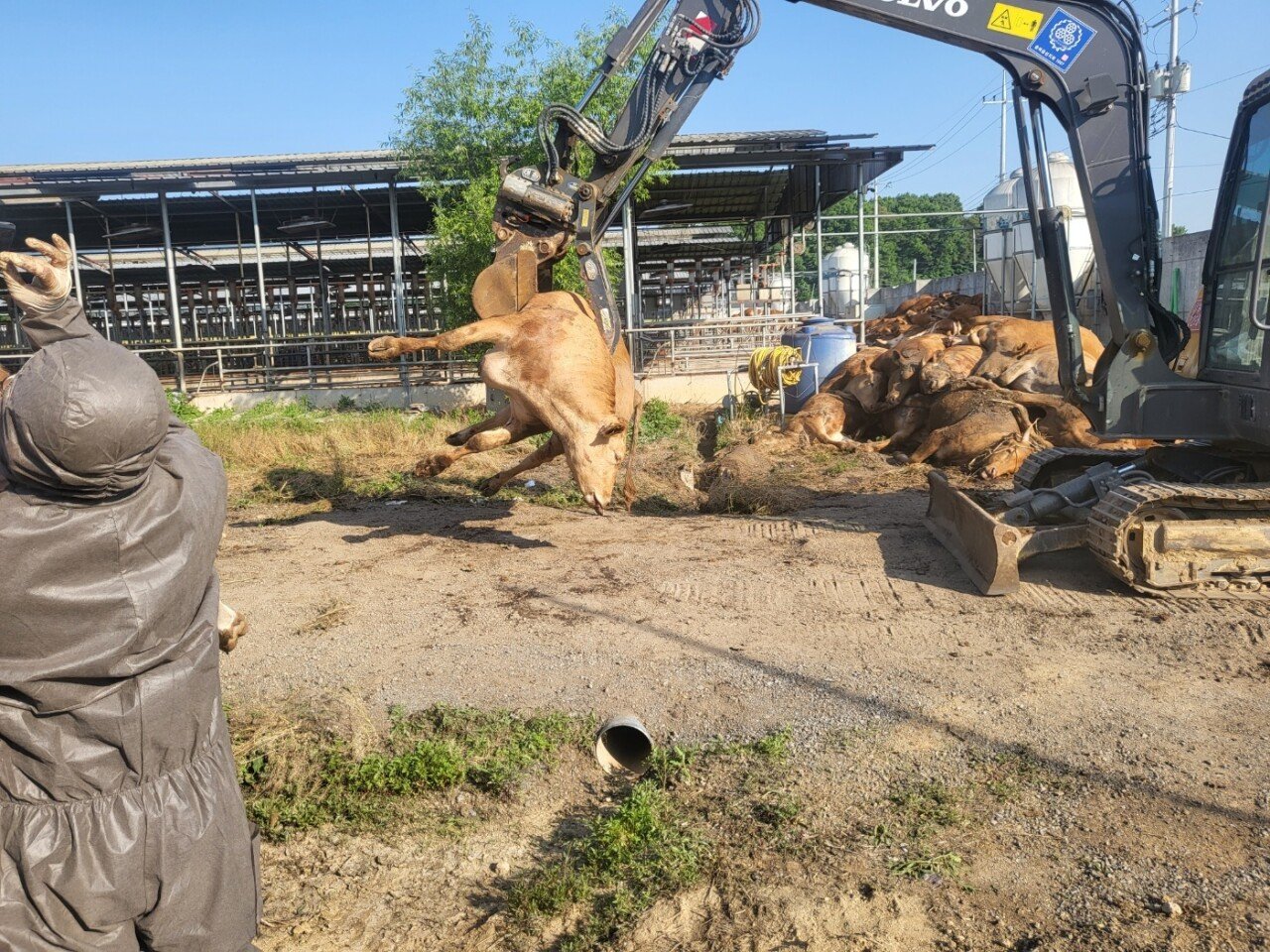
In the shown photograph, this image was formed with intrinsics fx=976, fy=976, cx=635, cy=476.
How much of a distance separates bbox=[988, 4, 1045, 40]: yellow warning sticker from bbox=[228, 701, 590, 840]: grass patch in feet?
20.6

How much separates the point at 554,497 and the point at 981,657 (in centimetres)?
606

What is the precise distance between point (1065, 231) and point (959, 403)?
5034 mm

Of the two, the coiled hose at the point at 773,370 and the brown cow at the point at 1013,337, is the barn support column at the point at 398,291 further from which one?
the brown cow at the point at 1013,337

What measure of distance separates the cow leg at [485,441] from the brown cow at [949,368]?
7.16m

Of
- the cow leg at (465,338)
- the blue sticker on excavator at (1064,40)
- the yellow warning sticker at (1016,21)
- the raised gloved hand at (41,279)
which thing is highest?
the yellow warning sticker at (1016,21)

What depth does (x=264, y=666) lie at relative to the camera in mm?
5797

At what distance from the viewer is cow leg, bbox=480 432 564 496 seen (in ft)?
26.6

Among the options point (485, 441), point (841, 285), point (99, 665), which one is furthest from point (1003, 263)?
point (99, 665)

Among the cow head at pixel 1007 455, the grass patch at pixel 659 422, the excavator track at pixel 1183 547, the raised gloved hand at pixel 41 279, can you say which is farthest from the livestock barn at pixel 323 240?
the raised gloved hand at pixel 41 279

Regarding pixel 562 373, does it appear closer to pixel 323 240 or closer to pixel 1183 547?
pixel 1183 547

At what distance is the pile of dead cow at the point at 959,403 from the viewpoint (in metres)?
11.5

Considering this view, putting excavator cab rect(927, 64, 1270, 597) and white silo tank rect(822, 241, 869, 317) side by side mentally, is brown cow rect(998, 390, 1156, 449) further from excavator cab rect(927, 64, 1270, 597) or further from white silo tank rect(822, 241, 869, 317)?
white silo tank rect(822, 241, 869, 317)

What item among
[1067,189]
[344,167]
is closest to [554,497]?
[344,167]

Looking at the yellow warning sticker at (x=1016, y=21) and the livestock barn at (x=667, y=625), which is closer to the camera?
the livestock barn at (x=667, y=625)
